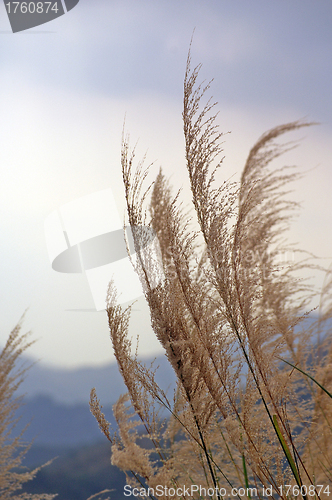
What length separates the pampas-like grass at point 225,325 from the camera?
103cm

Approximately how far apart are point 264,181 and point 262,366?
0.60 metres

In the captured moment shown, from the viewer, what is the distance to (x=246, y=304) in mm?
1048

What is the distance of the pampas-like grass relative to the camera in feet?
3.39

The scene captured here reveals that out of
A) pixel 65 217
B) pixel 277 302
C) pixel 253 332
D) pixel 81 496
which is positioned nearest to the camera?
pixel 253 332

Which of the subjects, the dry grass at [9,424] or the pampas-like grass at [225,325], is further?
the dry grass at [9,424]

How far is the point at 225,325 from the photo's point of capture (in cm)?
116

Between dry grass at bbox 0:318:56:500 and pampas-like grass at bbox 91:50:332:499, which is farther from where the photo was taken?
dry grass at bbox 0:318:56:500

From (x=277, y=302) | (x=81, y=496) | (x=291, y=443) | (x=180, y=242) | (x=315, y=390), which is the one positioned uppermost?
(x=180, y=242)

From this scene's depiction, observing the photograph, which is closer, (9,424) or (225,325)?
(225,325)

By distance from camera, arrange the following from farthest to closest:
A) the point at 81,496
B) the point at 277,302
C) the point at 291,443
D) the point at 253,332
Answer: the point at 81,496 → the point at 277,302 → the point at 291,443 → the point at 253,332

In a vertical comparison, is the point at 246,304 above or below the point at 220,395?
above

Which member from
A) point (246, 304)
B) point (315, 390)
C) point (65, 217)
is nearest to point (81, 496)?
point (65, 217)

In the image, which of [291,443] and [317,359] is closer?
[291,443]

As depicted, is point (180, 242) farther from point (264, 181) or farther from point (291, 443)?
point (291, 443)
